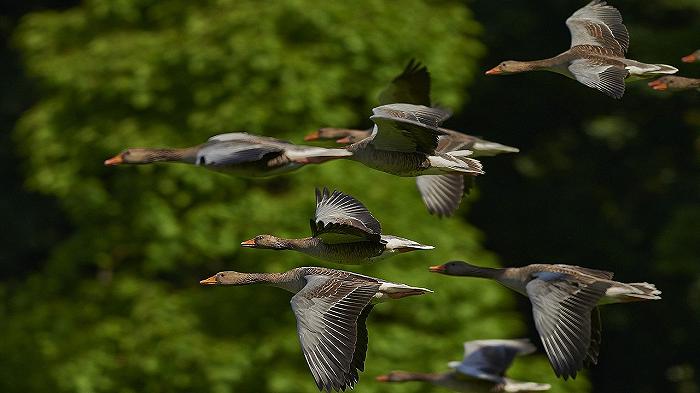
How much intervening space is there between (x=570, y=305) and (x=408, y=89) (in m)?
2.83

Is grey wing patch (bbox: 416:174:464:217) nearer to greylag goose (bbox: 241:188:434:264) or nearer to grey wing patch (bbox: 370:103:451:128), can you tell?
greylag goose (bbox: 241:188:434:264)

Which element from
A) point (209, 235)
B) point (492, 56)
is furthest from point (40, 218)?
point (209, 235)

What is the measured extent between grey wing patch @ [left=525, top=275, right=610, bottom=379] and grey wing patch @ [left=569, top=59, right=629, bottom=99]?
101 centimetres

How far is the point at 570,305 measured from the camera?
25.3 ft

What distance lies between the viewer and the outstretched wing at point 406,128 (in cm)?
823

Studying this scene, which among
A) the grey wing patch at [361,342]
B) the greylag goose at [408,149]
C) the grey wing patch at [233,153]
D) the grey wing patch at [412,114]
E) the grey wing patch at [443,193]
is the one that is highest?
the grey wing patch at [412,114]

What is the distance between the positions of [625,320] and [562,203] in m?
1.82

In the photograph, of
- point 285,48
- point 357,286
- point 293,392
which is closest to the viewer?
point 357,286

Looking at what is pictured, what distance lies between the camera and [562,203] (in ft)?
74.3

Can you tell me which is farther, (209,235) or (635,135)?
(635,135)

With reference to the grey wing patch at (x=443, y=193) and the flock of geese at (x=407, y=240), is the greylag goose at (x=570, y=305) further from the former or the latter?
the grey wing patch at (x=443, y=193)

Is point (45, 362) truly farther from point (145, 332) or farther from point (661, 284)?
point (661, 284)

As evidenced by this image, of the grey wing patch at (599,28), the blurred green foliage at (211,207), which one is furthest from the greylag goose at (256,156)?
the blurred green foliage at (211,207)

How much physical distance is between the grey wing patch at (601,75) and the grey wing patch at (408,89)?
1465 millimetres
